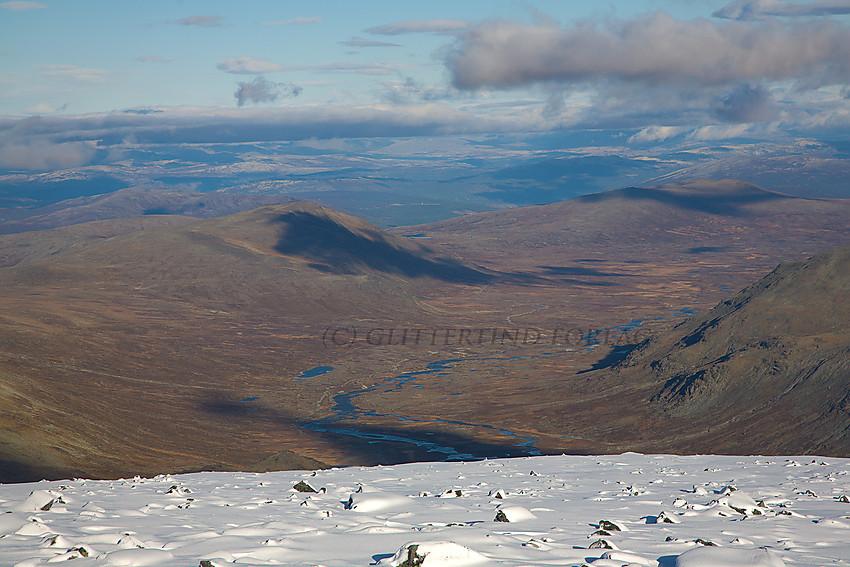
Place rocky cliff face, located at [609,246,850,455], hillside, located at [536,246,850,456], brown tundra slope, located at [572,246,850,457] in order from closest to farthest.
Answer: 1. rocky cliff face, located at [609,246,850,455]
2. brown tundra slope, located at [572,246,850,457]
3. hillside, located at [536,246,850,456]

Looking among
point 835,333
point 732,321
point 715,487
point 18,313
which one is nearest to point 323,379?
point 18,313

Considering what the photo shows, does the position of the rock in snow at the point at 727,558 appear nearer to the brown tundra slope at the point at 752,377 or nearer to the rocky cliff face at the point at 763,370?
the brown tundra slope at the point at 752,377

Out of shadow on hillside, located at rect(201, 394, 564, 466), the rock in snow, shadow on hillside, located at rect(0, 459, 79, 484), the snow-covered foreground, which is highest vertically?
the rock in snow

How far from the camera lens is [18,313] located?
17712 cm

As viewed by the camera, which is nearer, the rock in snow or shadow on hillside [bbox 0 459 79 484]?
the rock in snow

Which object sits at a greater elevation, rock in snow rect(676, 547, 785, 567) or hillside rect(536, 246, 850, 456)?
rock in snow rect(676, 547, 785, 567)

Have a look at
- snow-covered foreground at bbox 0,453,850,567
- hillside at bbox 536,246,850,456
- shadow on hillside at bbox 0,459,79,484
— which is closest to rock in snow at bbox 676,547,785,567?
snow-covered foreground at bbox 0,453,850,567

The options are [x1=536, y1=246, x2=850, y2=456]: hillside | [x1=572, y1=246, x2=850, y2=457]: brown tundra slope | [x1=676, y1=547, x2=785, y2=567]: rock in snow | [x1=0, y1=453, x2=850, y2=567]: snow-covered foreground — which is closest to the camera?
[x1=676, y1=547, x2=785, y2=567]: rock in snow

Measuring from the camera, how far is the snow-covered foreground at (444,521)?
13.4m

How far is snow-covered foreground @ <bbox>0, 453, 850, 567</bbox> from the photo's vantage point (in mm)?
13352

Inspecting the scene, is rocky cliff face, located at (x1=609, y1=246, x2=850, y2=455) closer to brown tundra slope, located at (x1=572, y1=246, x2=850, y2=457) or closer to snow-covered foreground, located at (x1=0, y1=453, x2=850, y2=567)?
brown tundra slope, located at (x1=572, y1=246, x2=850, y2=457)

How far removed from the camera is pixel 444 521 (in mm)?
17703

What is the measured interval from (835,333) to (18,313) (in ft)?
599

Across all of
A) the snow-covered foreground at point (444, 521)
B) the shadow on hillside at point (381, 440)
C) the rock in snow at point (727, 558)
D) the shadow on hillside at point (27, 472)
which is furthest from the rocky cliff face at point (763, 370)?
the rock in snow at point (727, 558)
